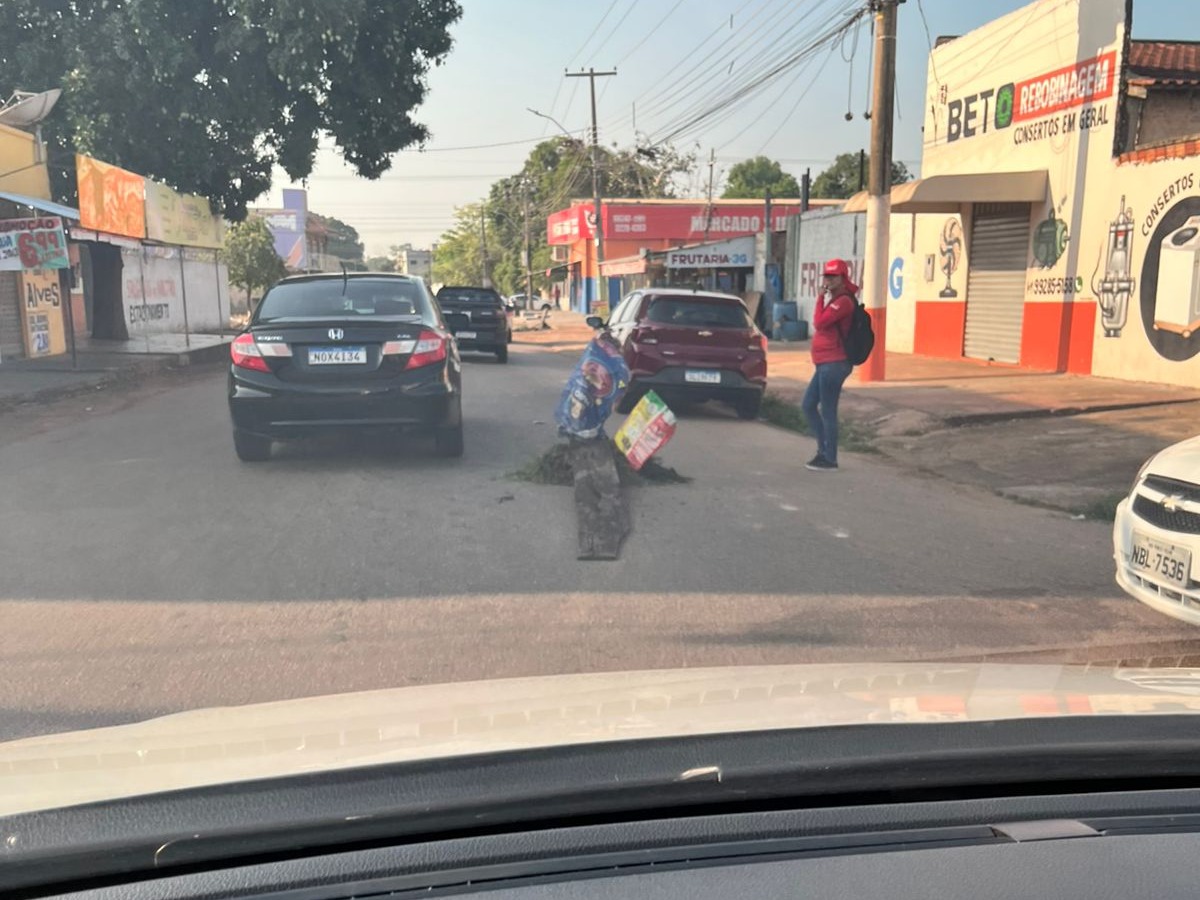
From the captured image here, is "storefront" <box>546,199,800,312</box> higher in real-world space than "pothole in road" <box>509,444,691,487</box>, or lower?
higher

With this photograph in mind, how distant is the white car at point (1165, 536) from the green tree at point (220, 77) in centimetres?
1978

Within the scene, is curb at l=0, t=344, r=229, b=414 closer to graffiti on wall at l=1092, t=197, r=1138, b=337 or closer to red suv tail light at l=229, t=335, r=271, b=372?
red suv tail light at l=229, t=335, r=271, b=372

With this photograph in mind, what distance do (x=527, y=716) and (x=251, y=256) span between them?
52.1m

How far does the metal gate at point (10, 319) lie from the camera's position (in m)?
19.7

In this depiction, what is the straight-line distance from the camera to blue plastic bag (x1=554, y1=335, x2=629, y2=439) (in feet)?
26.8

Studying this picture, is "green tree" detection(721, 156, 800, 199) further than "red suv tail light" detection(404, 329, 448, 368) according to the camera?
Yes

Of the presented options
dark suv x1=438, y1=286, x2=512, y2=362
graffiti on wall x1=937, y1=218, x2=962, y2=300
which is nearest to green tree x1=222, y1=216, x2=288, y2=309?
dark suv x1=438, y1=286, x2=512, y2=362

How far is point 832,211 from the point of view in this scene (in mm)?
27172

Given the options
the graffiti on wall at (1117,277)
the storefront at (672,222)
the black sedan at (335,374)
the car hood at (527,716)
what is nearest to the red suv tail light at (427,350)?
the black sedan at (335,374)

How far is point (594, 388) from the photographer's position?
27.0ft

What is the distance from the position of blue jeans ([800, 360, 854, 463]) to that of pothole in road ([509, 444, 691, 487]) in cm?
156

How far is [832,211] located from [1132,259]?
12.9 metres

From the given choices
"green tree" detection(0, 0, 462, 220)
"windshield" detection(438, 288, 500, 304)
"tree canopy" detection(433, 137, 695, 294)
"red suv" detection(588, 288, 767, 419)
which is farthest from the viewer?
"tree canopy" detection(433, 137, 695, 294)

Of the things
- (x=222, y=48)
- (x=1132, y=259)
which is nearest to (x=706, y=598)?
(x=1132, y=259)
